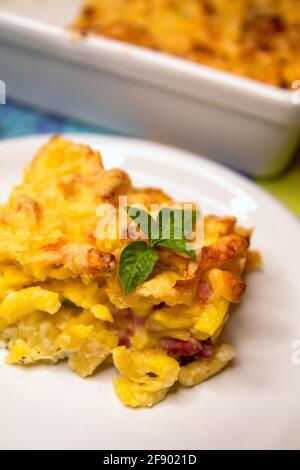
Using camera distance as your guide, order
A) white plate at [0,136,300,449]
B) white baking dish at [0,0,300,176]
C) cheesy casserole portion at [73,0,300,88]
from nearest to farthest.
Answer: white plate at [0,136,300,449] → white baking dish at [0,0,300,176] → cheesy casserole portion at [73,0,300,88]

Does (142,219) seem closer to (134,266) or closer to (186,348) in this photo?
(134,266)

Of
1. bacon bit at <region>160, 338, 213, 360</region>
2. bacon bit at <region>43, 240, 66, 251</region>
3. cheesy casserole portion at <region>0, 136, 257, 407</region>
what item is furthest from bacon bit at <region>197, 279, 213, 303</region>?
bacon bit at <region>43, 240, 66, 251</region>

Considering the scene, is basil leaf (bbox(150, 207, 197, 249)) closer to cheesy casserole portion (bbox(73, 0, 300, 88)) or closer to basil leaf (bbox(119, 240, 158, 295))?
basil leaf (bbox(119, 240, 158, 295))

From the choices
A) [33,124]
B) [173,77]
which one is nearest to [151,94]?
[173,77]

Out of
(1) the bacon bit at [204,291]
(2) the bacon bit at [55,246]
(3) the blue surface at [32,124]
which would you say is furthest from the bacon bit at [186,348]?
(3) the blue surface at [32,124]

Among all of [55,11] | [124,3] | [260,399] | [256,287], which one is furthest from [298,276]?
[55,11]
